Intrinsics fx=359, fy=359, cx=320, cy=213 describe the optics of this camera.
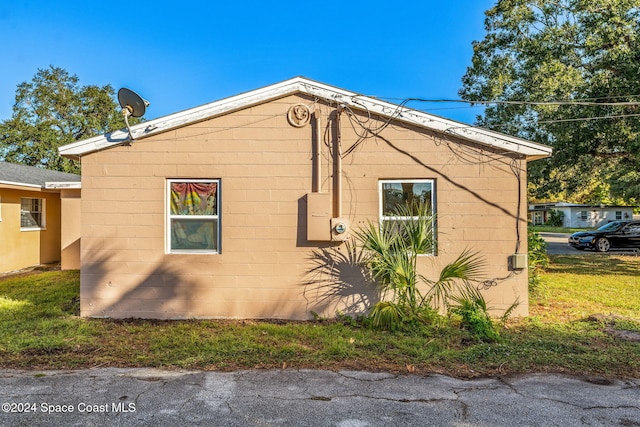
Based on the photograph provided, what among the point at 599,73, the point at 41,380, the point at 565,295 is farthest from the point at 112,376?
the point at 599,73

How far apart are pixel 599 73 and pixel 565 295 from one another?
742cm

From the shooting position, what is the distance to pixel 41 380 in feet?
12.1

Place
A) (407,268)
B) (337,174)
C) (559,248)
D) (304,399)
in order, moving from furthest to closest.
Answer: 1. (559,248)
2. (337,174)
3. (407,268)
4. (304,399)

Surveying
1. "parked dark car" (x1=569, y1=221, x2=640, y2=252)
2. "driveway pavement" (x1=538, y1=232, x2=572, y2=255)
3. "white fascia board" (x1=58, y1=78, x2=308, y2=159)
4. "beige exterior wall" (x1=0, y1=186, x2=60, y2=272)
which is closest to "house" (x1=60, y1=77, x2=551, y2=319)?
"white fascia board" (x1=58, y1=78, x2=308, y2=159)

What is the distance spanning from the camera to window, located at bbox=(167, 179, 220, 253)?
19.7 ft

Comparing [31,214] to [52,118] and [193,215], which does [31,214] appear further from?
[52,118]

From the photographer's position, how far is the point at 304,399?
3.32 meters

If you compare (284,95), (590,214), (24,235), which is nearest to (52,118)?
(24,235)

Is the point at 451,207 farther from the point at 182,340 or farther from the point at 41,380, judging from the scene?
the point at 41,380

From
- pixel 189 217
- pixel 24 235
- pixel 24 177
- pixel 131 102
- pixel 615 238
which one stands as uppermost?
pixel 131 102

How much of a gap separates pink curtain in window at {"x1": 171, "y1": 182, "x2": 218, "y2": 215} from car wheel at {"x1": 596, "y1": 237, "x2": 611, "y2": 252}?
1781cm

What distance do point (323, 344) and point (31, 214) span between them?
11.5 m

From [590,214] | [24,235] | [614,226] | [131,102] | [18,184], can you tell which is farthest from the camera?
[590,214]

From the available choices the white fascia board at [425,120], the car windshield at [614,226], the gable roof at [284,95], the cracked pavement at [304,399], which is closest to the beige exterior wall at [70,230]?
the gable roof at [284,95]
